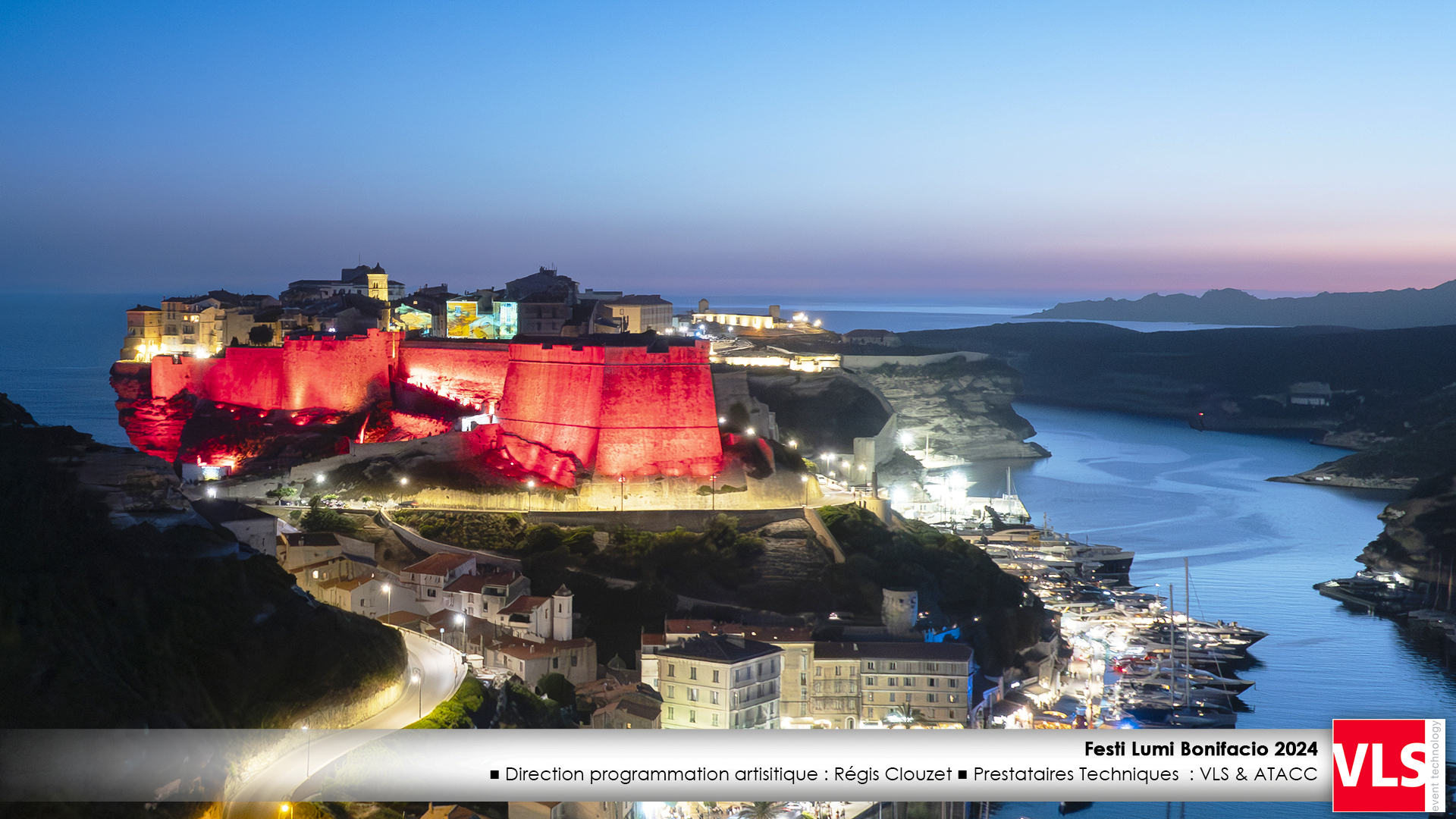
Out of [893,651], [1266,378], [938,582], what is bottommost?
[893,651]

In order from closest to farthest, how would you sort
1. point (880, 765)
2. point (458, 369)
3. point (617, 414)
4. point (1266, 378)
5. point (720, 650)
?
point (880, 765)
point (720, 650)
point (617, 414)
point (458, 369)
point (1266, 378)

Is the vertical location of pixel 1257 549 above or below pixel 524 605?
below

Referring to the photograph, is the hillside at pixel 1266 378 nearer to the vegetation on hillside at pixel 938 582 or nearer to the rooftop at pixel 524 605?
the vegetation on hillside at pixel 938 582

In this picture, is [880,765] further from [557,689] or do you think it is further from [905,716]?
[905,716]

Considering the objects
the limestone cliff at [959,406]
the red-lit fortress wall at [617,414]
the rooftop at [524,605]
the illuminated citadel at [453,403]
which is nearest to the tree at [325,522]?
the illuminated citadel at [453,403]

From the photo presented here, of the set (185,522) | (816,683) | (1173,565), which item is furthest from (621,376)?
(1173,565)

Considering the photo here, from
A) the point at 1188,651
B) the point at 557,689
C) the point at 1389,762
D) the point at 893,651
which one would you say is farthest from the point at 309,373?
the point at 1389,762

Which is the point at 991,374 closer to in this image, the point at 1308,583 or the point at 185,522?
the point at 1308,583
